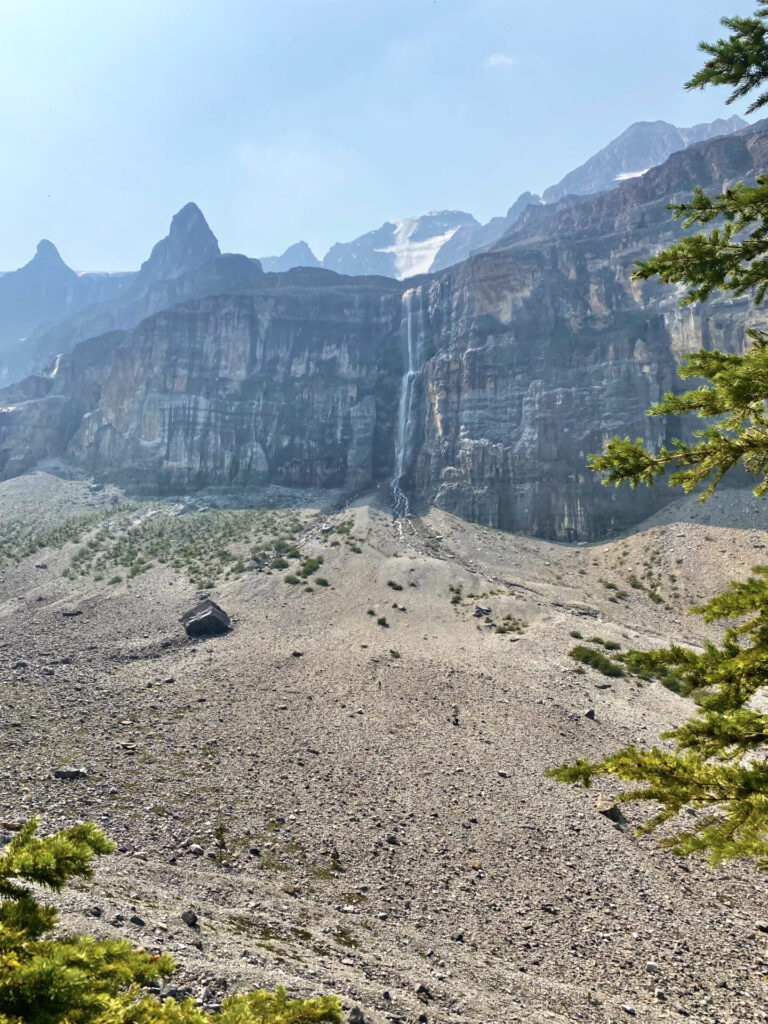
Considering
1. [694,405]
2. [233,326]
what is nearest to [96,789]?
[694,405]

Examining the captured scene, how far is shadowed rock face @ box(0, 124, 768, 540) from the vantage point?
243 ft

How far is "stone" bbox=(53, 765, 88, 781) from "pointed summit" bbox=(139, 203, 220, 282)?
185m

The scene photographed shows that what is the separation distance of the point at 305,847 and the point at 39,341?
216037 mm

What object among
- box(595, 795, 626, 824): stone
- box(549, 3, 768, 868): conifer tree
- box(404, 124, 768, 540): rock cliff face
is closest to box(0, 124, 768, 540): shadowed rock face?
box(404, 124, 768, 540): rock cliff face

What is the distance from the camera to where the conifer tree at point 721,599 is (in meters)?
4.93

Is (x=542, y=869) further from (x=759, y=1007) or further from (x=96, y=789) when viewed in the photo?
(x=96, y=789)

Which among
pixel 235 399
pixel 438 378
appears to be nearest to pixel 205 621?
pixel 438 378

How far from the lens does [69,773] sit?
1698 centimetres

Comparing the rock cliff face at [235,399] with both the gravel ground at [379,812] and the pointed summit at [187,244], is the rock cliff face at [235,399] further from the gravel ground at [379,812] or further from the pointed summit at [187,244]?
the pointed summit at [187,244]

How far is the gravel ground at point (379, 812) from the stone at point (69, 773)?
0.25 metres

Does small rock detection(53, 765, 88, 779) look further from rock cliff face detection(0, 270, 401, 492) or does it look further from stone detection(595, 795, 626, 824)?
rock cliff face detection(0, 270, 401, 492)

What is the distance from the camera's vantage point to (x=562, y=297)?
86688 mm

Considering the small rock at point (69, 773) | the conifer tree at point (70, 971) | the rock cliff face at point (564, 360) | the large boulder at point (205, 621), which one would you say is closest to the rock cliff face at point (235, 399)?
the rock cliff face at point (564, 360)

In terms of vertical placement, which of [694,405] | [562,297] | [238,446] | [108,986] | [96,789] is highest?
[562,297]
